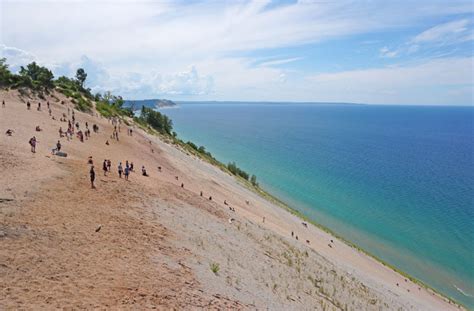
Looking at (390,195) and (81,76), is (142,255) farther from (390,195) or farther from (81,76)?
(81,76)

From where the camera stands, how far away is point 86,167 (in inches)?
1049

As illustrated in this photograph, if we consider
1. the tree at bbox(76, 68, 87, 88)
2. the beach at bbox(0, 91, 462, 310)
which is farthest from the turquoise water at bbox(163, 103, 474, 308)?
the tree at bbox(76, 68, 87, 88)

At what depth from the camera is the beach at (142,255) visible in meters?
13.1

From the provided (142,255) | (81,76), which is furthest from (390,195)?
(81,76)

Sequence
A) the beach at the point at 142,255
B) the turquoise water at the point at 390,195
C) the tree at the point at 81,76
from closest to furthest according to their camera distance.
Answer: the beach at the point at 142,255 → the turquoise water at the point at 390,195 → the tree at the point at 81,76

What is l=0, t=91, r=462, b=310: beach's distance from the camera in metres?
13.1


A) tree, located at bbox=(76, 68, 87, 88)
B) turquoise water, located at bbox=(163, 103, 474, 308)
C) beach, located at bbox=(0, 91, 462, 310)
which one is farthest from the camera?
tree, located at bbox=(76, 68, 87, 88)

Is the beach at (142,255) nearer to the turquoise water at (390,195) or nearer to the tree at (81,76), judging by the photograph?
the turquoise water at (390,195)

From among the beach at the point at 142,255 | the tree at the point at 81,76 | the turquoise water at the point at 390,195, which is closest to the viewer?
the beach at the point at 142,255

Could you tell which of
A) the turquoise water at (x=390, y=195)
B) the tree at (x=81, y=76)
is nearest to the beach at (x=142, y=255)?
the turquoise water at (x=390, y=195)

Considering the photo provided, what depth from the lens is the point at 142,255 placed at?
1641 cm

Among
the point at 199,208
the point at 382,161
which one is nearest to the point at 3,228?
the point at 199,208

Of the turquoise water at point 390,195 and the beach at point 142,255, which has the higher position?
the beach at point 142,255

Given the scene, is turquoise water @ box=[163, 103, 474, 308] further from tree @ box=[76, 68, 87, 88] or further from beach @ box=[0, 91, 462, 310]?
tree @ box=[76, 68, 87, 88]
